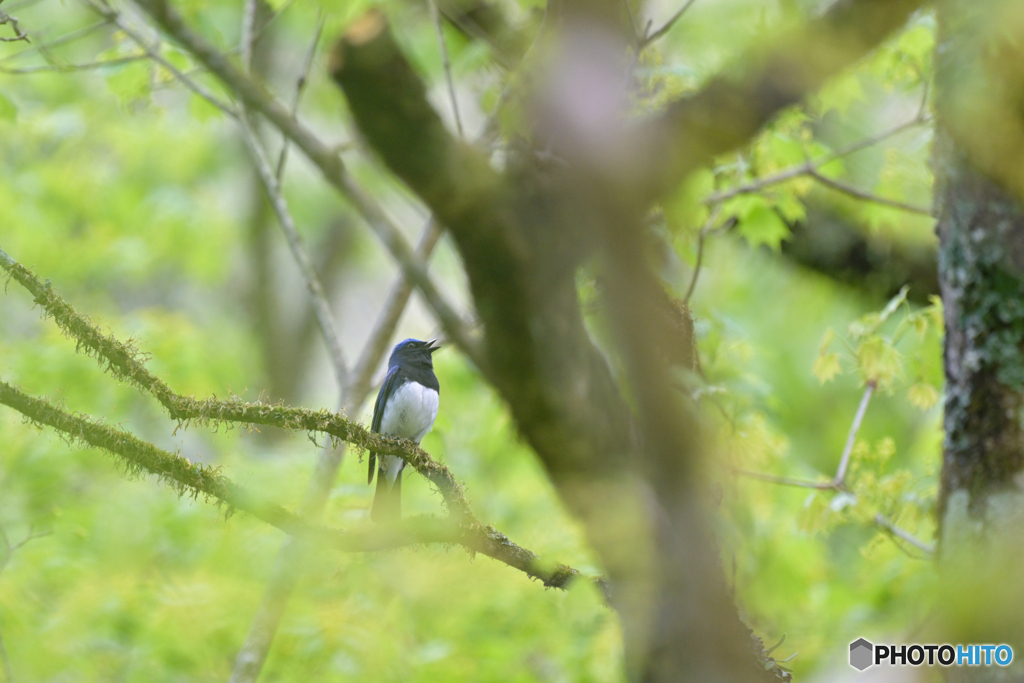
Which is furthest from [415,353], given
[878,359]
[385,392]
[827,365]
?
[878,359]

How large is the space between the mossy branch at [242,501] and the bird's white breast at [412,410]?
1.74 meters

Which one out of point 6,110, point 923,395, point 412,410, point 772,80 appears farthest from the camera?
point 412,410

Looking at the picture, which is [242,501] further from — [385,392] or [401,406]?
[385,392]

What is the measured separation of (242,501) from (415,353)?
2.42m

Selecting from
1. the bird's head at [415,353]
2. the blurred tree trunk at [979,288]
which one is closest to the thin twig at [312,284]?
the bird's head at [415,353]

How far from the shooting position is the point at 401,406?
11.6 ft

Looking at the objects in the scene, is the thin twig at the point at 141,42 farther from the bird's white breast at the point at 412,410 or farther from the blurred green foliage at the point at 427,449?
the bird's white breast at the point at 412,410

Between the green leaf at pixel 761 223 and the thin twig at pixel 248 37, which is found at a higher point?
the thin twig at pixel 248 37

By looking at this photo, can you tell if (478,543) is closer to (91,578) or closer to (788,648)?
(788,648)

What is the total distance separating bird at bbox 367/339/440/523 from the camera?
3.31 metres

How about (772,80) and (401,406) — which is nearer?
(772,80)

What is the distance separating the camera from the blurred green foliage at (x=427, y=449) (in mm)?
2869

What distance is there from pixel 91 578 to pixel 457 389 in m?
2.42

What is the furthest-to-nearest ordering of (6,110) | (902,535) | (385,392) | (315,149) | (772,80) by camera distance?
(385,392), (6,110), (315,149), (902,535), (772,80)
